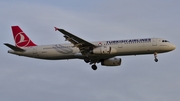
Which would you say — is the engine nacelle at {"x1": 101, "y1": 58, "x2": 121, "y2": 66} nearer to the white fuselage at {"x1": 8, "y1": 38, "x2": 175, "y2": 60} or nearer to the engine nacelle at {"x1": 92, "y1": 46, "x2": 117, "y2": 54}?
the white fuselage at {"x1": 8, "y1": 38, "x2": 175, "y2": 60}

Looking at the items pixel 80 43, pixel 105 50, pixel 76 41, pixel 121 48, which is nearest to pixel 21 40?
pixel 76 41

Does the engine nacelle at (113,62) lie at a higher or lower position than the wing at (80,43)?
A: lower

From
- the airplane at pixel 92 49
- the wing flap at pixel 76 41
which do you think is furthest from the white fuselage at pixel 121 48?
the wing flap at pixel 76 41

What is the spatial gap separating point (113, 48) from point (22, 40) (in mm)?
16378

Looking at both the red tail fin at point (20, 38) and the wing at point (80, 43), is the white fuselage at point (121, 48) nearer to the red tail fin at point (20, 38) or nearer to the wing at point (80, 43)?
the wing at point (80, 43)

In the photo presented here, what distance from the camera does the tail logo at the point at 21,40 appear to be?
254 feet

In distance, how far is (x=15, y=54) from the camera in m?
75.2

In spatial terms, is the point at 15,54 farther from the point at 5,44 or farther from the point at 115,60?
the point at 115,60

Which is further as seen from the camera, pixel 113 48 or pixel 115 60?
pixel 115 60

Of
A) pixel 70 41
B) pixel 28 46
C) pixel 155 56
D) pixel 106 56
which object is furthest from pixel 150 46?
pixel 28 46

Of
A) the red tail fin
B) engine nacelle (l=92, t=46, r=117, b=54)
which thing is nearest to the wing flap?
engine nacelle (l=92, t=46, r=117, b=54)

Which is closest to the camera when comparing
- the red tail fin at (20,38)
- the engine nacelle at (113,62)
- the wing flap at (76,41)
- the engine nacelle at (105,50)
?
the wing flap at (76,41)

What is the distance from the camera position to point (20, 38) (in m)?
78.6

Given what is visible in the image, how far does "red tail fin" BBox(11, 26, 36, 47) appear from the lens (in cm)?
7725
